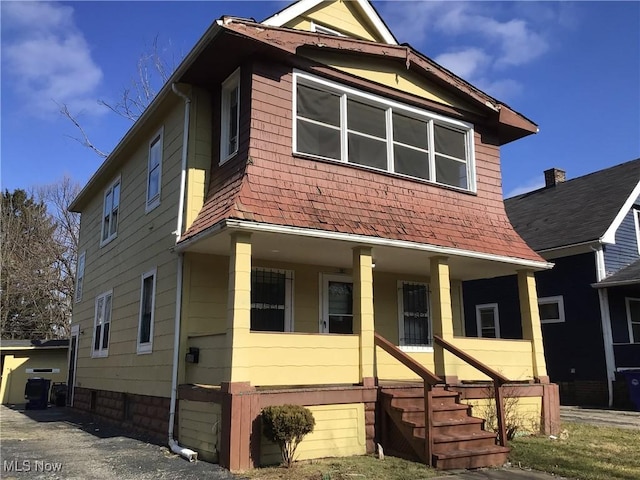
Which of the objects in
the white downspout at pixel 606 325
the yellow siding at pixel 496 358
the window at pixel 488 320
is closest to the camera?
the yellow siding at pixel 496 358

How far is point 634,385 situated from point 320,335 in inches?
435

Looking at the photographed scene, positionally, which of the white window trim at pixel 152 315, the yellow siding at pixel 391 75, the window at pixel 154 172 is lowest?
the white window trim at pixel 152 315

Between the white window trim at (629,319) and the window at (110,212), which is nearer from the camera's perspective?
the window at (110,212)

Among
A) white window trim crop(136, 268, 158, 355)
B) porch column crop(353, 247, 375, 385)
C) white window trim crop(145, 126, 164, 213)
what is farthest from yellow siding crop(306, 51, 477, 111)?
white window trim crop(136, 268, 158, 355)

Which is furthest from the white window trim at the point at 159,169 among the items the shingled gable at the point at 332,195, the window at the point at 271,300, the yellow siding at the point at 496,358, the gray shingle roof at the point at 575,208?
the gray shingle roof at the point at 575,208

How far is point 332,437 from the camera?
26.0ft

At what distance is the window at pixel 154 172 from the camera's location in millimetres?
11289

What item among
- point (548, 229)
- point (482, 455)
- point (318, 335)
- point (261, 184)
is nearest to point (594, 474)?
point (482, 455)

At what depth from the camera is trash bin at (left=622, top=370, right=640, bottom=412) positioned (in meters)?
15.0

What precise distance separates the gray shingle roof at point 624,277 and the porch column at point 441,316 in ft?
27.1

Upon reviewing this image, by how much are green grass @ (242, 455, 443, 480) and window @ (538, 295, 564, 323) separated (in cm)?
1185

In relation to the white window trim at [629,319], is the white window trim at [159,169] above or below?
above

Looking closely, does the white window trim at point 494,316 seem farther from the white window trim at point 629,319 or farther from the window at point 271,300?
the window at point 271,300

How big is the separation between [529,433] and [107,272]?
10.6m
